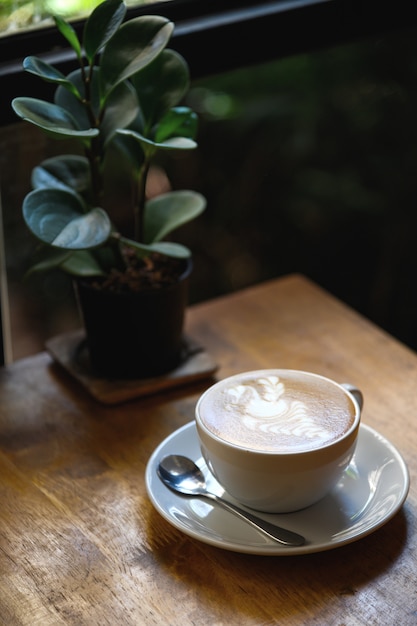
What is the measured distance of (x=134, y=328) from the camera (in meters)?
0.99

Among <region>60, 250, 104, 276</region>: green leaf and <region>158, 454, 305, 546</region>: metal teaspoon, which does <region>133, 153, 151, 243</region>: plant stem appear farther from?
<region>158, 454, 305, 546</region>: metal teaspoon

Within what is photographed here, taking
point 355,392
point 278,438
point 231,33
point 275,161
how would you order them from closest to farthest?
point 278,438
point 355,392
point 231,33
point 275,161

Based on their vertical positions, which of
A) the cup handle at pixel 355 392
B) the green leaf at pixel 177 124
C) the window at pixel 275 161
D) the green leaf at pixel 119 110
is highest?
the green leaf at pixel 119 110

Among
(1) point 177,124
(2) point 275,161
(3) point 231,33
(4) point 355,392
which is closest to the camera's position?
(4) point 355,392

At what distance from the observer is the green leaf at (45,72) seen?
838 mm

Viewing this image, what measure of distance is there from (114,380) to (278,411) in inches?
11.4

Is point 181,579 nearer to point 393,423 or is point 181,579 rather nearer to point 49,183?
point 393,423

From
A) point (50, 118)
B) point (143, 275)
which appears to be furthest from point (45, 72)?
point (143, 275)

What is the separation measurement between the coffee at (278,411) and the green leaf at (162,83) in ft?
1.07

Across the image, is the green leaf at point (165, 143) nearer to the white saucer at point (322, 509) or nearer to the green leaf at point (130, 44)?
the green leaf at point (130, 44)

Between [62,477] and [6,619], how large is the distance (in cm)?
20

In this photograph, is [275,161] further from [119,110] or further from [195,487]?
[195,487]

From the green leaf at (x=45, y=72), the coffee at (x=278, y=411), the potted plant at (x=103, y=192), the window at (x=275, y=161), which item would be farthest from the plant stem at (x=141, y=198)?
the window at (x=275, y=161)

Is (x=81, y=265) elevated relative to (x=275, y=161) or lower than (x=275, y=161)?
elevated
